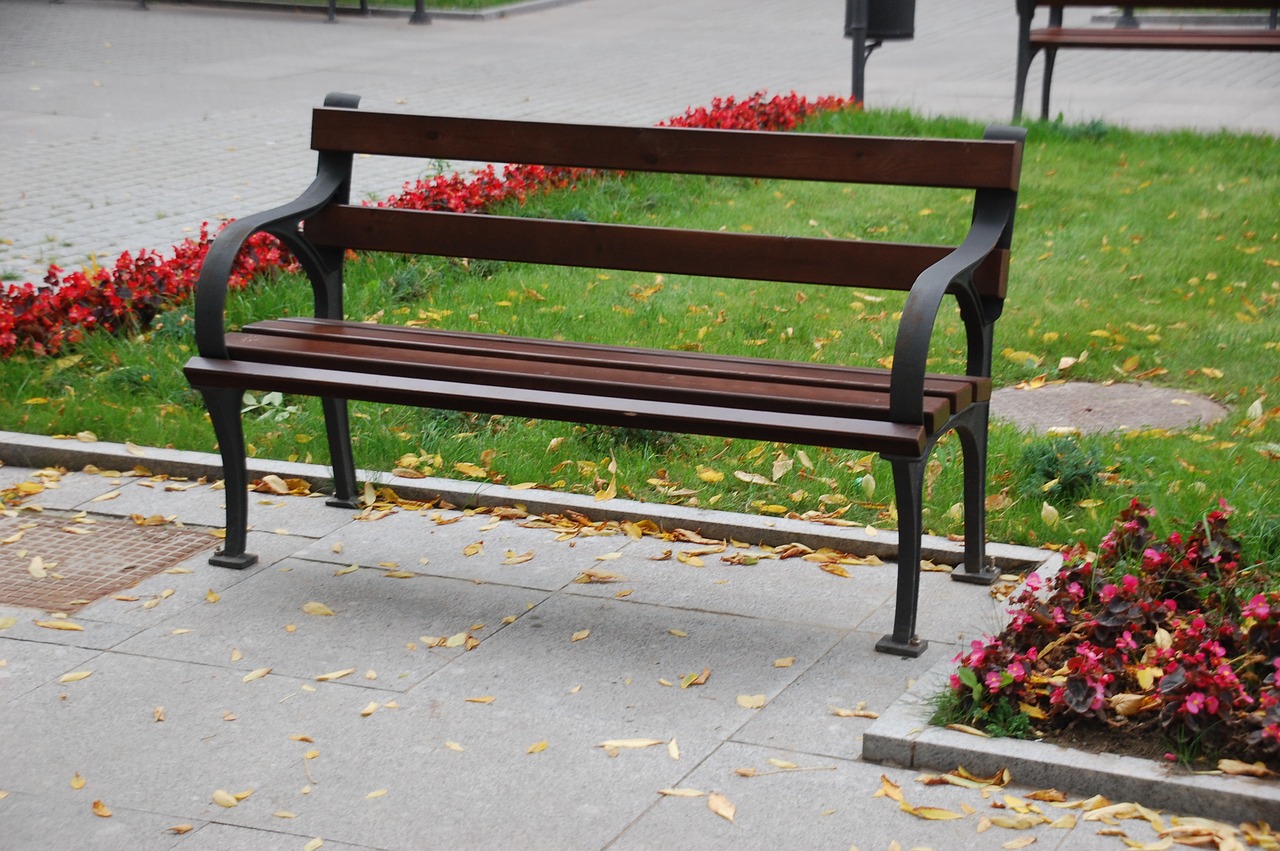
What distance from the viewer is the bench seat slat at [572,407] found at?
3.68 meters

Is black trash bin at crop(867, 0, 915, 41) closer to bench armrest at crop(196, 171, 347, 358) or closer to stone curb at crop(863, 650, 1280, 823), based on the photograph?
bench armrest at crop(196, 171, 347, 358)

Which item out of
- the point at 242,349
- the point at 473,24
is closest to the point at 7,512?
the point at 242,349

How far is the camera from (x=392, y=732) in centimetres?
354

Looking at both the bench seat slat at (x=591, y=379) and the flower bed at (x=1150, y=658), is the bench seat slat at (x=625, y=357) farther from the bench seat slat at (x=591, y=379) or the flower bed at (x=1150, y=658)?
the flower bed at (x=1150, y=658)

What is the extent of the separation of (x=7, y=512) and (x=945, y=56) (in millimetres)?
13494

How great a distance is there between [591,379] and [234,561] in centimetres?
125

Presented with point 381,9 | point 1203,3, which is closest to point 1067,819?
point 1203,3

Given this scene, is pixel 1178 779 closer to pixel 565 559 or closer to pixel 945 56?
pixel 565 559

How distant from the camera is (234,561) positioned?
453 centimetres

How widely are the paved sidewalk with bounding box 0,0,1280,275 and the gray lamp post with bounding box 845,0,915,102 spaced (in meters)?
0.92

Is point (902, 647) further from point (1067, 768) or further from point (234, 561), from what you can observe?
point (234, 561)

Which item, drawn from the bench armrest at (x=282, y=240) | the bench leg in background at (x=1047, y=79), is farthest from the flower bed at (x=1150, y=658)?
the bench leg in background at (x=1047, y=79)

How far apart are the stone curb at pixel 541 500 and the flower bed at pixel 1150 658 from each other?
0.60 m

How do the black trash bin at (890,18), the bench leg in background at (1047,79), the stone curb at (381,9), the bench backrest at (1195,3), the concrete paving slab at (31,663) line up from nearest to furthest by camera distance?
the concrete paving slab at (31,663) → the bench backrest at (1195,3) → the bench leg in background at (1047,79) → the black trash bin at (890,18) → the stone curb at (381,9)
